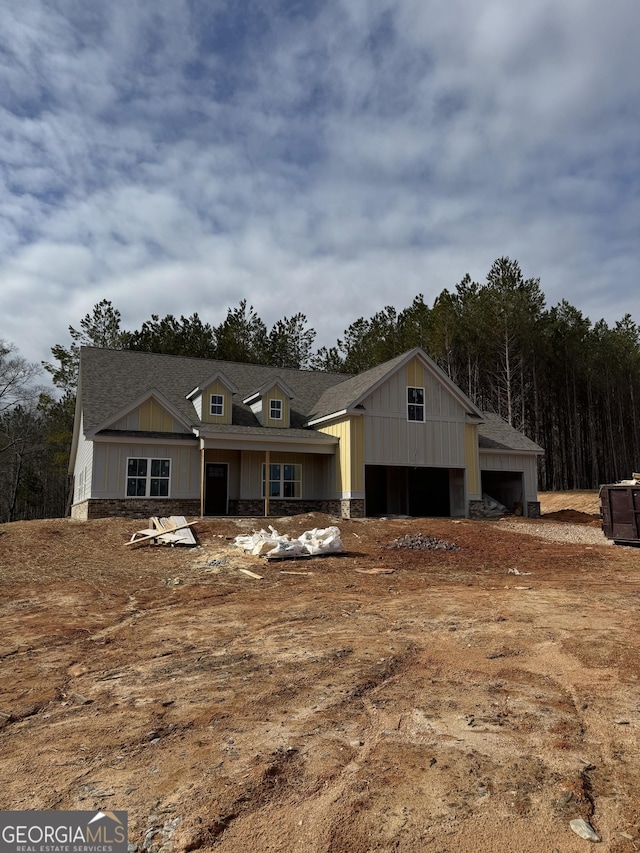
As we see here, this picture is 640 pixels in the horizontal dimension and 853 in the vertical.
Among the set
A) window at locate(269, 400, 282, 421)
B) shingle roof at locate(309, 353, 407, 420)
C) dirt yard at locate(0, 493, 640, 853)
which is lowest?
dirt yard at locate(0, 493, 640, 853)

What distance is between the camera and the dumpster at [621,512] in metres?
15.5

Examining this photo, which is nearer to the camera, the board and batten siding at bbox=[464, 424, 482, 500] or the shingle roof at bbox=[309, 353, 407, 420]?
the shingle roof at bbox=[309, 353, 407, 420]

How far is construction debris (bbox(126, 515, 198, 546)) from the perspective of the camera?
15180 mm

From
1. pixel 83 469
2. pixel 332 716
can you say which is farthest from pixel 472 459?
pixel 332 716

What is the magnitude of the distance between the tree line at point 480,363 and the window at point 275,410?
18934 millimetres

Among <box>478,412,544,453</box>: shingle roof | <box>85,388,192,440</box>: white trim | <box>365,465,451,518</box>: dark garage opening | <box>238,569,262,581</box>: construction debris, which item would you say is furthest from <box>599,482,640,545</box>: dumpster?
<box>85,388,192,440</box>: white trim

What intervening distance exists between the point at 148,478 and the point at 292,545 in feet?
31.4

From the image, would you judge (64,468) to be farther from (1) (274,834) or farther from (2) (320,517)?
(1) (274,834)

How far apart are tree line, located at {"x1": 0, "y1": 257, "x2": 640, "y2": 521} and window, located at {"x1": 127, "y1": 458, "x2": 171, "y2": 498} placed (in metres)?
19.1

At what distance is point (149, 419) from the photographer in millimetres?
21266

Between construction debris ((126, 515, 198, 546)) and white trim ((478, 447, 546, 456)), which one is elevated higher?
white trim ((478, 447, 546, 456))

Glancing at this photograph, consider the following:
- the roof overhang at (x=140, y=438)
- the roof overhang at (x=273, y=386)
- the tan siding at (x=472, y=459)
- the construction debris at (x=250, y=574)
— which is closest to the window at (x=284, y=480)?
the roof overhang at (x=273, y=386)

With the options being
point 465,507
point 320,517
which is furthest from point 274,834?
point 465,507

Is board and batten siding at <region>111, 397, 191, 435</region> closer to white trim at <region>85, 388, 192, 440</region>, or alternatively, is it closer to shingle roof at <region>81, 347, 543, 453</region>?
white trim at <region>85, 388, 192, 440</region>
